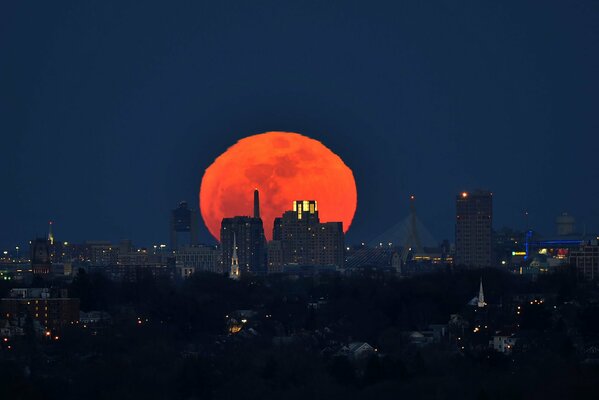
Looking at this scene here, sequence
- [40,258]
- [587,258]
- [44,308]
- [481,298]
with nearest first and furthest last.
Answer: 1. [44,308]
2. [481,298]
3. [587,258]
4. [40,258]

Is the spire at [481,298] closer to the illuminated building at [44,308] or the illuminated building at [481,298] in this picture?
the illuminated building at [481,298]

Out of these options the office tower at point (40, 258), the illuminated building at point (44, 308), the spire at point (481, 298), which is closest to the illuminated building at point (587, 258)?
the office tower at point (40, 258)

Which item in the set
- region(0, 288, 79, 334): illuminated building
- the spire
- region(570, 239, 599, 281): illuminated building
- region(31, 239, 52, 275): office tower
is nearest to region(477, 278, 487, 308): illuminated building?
the spire

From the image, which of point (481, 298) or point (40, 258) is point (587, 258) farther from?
point (481, 298)

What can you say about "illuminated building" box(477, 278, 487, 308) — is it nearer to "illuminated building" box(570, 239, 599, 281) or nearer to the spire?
the spire

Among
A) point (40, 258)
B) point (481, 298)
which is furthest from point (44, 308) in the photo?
point (40, 258)

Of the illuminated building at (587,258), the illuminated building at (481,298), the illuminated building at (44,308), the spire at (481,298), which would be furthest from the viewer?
the illuminated building at (587,258)
